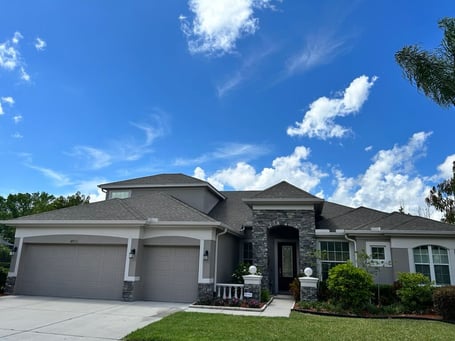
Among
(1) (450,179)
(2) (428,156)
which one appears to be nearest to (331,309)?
(2) (428,156)

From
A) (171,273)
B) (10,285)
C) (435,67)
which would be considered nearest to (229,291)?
(171,273)

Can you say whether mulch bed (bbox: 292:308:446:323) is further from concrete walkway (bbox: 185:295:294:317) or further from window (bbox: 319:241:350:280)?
window (bbox: 319:241:350:280)

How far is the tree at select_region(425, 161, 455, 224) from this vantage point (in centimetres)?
2339

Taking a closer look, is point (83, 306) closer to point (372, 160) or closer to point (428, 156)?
point (372, 160)

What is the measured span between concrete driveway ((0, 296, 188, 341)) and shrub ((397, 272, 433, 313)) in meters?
7.57

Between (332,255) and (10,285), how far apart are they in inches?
548

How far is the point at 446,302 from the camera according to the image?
929 cm

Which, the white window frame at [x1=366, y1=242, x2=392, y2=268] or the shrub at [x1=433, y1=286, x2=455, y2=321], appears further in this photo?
the white window frame at [x1=366, y1=242, x2=392, y2=268]

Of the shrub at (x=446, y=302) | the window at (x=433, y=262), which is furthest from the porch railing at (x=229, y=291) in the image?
the window at (x=433, y=262)

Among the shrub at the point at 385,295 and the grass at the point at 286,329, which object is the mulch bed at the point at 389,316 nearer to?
the grass at the point at 286,329

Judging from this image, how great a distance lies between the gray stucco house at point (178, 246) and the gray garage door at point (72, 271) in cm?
4

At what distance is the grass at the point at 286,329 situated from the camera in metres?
6.74

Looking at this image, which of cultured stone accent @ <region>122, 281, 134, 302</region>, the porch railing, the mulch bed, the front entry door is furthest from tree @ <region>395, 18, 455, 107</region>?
cultured stone accent @ <region>122, 281, 134, 302</region>

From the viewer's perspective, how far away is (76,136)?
16.8 meters
